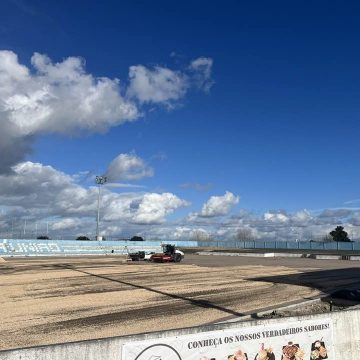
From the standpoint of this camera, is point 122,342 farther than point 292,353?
No

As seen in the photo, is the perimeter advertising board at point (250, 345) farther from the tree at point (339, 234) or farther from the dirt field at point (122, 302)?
the tree at point (339, 234)

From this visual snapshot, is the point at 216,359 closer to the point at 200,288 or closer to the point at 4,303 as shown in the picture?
the point at 4,303

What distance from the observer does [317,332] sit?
8438 millimetres

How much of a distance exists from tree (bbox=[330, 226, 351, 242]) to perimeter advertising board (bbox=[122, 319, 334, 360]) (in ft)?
484

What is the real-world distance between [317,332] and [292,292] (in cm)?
1486

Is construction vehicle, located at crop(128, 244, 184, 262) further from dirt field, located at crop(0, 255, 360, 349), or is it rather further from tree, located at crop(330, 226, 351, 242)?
tree, located at crop(330, 226, 351, 242)

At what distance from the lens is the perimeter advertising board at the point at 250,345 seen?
263 inches

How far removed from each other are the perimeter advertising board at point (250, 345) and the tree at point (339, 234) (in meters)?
148

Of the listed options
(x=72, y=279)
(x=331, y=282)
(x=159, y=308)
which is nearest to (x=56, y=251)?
(x=72, y=279)

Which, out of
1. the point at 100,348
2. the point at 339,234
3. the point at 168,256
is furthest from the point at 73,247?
the point at 339,234

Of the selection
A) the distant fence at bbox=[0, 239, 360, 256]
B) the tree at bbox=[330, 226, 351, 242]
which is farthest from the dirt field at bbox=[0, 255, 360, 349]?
the tree at bbox=[330, 226, 351, 242]

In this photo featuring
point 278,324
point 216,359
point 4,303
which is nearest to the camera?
point 216,359

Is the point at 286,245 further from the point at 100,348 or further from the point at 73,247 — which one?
the point at 100,348

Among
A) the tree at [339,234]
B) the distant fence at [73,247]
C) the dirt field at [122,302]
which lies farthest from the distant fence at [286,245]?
the dirt field at [122,302]
